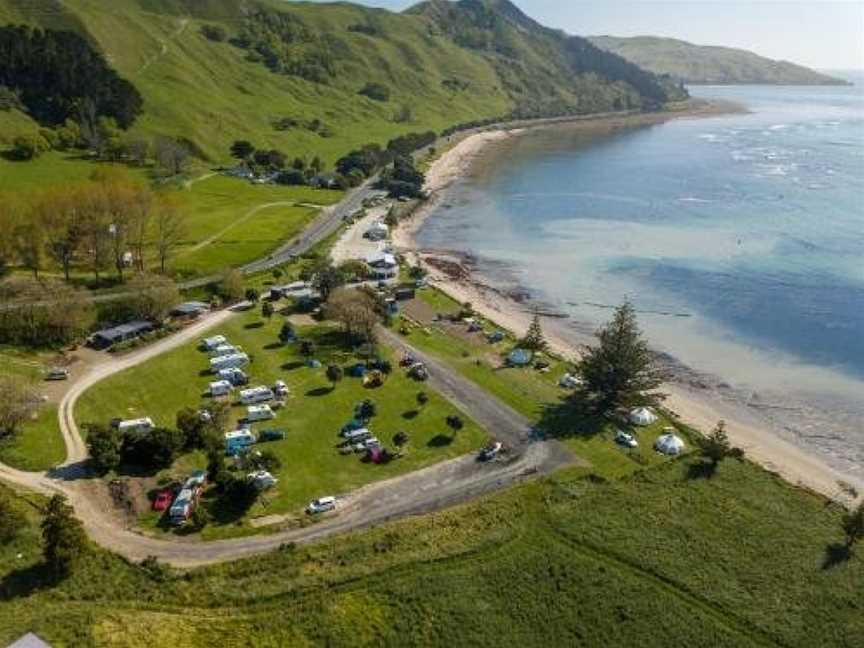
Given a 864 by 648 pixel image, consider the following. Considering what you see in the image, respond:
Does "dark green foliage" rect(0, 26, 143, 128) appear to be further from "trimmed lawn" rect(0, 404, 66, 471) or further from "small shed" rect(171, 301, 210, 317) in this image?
"trimmed lawn" rect(0, 404, 66, 471)

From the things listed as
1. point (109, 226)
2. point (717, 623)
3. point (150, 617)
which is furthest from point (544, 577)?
point (109, 226)

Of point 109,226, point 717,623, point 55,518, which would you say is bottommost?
point 717,623

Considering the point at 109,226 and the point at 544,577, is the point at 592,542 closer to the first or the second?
the point at 544,577

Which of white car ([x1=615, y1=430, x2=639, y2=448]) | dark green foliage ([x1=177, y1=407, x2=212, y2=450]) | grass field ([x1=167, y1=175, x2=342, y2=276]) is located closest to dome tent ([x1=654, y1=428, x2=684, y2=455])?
white car ([x1=615, y1=430, x2=639, y2=448])

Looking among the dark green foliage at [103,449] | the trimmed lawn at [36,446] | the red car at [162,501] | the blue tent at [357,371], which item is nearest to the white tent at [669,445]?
the blue tent at [357,371]

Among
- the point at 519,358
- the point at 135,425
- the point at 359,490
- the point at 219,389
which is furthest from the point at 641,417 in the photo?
the point at 135,425

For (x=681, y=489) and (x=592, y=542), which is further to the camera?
(x=681, y=489)
